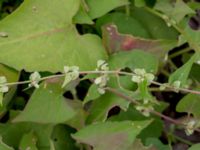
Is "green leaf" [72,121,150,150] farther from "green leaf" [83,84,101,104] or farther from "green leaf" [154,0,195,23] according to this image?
"green leaf" [154,0,195,23]

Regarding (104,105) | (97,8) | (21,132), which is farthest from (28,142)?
(97,8)

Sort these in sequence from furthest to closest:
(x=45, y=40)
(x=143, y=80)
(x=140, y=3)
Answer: (x=140, y=3)
(x=45, y=40)
(x=143, y=80)

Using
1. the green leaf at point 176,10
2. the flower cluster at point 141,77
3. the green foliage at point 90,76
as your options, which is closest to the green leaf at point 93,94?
the green foliage at point 90,76

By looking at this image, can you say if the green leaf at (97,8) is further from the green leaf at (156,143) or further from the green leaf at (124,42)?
the green leaf at (156,143)

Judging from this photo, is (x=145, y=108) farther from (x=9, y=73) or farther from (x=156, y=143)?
(x=9, y=73)

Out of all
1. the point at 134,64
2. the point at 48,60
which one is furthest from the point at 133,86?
the point at 48,60

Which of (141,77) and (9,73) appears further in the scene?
(9,73)

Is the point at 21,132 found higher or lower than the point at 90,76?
lower
